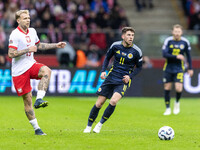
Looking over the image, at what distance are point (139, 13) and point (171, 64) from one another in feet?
45.2

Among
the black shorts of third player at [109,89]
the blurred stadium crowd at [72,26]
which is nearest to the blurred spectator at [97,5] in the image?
the blurred stadium crowd at [72,26]

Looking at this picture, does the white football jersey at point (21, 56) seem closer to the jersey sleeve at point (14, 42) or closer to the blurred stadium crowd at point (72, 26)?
the jersey sleeve at point (14, 42)

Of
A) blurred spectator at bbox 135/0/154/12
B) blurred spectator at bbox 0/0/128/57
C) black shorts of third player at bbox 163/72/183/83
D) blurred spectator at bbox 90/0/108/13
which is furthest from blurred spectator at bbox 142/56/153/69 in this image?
black shorts of third player at bbox 163/72/183/83

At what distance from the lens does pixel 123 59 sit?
1085cm

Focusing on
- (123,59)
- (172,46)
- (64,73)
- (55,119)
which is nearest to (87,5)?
(64,73)

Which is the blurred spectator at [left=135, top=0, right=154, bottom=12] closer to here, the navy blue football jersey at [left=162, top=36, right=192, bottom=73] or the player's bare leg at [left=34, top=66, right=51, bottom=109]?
the navy blue football jersey at [left=162, top=36, right=192, bottom=73]

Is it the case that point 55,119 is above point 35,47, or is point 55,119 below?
below

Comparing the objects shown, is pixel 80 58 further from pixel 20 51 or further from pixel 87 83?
pixel 20 51

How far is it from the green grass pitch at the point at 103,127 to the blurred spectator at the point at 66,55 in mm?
3595

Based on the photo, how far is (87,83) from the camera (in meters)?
20.8

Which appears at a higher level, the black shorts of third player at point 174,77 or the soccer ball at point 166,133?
the soccer ball at point 166,133

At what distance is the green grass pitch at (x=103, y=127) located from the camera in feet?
30.4

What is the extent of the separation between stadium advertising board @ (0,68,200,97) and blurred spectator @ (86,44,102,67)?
170 cm

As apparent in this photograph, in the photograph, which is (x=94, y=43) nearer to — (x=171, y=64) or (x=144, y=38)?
(x=144, y=38)
